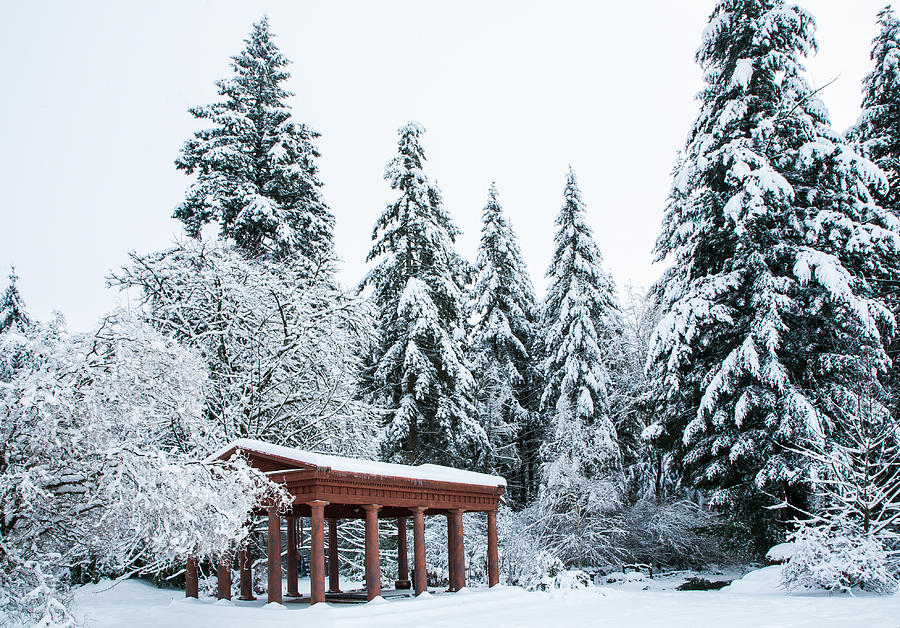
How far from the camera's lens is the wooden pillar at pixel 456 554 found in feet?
49.3

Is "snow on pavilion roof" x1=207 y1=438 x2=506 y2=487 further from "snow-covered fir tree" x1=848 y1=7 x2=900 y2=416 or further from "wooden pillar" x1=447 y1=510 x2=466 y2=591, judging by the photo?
"snow-covered fir tree" x1=848 y1=7 x2=900 y2=416

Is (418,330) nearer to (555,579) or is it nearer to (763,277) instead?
(555,579)

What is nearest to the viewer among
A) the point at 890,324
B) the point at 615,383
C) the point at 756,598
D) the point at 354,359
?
the point at 756,598

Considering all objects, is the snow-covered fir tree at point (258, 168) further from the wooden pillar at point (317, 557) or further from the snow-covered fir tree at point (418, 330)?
the wooden pillar at point (317, 557)

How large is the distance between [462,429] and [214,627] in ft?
46.1

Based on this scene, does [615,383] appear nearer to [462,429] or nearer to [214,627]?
[462,429]

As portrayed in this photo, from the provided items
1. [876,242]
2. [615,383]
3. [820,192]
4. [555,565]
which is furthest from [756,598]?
[615,383]

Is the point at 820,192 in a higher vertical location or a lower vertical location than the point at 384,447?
higher

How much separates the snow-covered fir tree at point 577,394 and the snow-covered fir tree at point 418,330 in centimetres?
314

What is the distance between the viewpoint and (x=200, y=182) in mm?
22828

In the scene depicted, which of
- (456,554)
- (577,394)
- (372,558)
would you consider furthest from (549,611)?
(577,394)

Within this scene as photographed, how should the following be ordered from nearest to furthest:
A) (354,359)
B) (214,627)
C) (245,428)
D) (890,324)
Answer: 1. (214,627)
2. (890,324)
3. (245,428)
4. (354,359)

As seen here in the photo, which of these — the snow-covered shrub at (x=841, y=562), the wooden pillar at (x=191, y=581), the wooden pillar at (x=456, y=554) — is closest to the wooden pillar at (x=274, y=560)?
the wooden pillar at (x=191, y=581)

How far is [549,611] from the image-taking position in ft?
41.6
